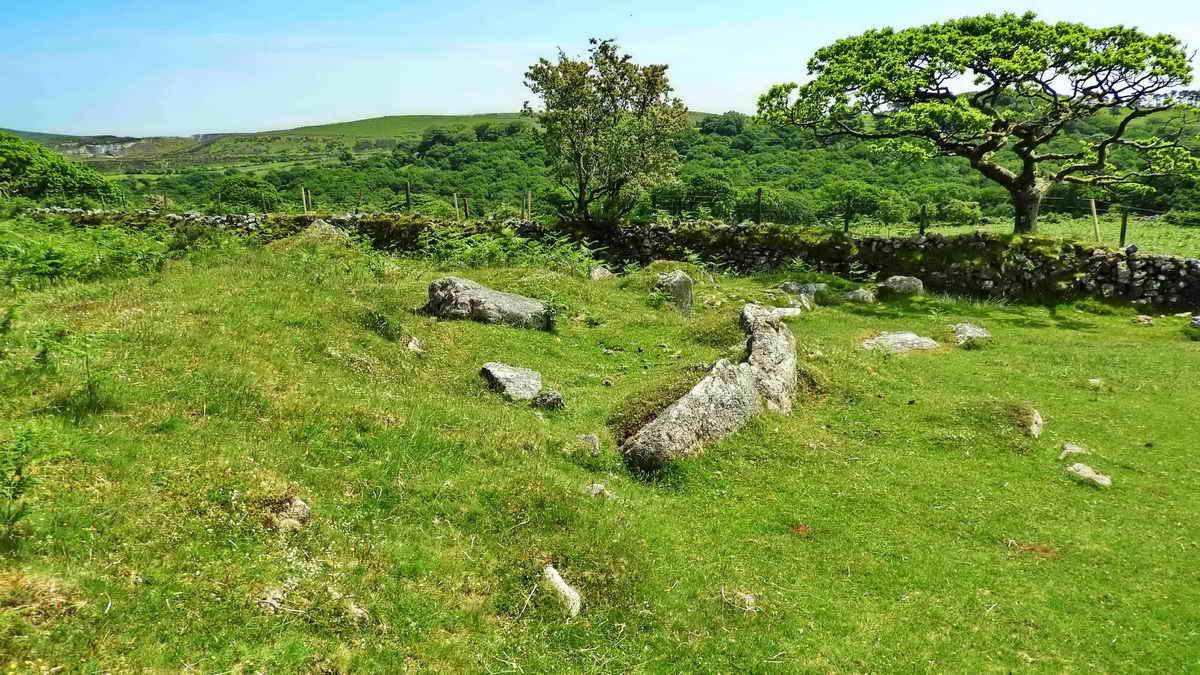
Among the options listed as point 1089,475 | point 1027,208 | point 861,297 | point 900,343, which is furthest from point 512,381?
point 1027,208

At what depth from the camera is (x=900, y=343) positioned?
754 inches

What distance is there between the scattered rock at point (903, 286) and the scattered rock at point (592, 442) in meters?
19.7

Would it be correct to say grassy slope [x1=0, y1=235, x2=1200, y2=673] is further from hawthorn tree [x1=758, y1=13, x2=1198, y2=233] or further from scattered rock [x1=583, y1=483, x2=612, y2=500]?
hawthorn tree [x1=758, y1=13, x2=1198, y2=233]

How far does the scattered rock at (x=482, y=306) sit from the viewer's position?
1800 centimetres

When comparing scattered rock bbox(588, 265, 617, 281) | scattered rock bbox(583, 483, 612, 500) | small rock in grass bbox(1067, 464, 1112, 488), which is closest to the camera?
scattered rock bbox(583, 483, 612, 500)

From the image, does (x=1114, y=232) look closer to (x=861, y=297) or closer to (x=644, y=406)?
(x=861, y=297)

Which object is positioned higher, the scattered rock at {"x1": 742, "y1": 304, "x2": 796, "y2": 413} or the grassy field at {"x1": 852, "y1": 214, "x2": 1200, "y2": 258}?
the grassy field at {"x1": 852, "y1": 214, "x2": 1200, "y2": 258}

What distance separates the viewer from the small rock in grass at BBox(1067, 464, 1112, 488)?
11.0 meters

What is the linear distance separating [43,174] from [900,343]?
8351 cm

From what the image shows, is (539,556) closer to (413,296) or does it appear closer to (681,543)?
(681,543)

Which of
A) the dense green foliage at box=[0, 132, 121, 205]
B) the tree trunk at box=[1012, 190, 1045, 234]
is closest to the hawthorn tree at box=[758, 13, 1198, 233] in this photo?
the tree trunk at box=[1012, 190, 1045, 234]

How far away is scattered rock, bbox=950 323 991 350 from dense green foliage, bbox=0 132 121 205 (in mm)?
71663

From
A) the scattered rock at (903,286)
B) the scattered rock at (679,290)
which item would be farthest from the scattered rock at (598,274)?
the scattered rock at (903,286)

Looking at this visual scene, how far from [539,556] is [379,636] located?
2.18 meters
